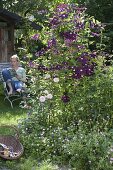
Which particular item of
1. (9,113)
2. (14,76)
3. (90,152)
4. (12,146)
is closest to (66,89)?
(12,146)

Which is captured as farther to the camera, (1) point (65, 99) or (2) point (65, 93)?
(2) point (65, 93)

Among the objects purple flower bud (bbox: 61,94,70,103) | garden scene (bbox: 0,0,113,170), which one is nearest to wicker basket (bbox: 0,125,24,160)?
garden scene (bbox: 0,0,113,170)

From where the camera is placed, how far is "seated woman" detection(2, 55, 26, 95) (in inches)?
440

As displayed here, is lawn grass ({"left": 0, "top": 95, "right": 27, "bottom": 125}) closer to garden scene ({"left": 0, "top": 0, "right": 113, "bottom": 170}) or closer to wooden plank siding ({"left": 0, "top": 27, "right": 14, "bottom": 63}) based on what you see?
garden scene ({"left": 0, "top": 0, "right": 113, "bottom": 170})

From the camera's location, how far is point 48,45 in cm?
739

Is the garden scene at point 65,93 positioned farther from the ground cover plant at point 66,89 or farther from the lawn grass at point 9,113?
the lawn grass at point 9,113

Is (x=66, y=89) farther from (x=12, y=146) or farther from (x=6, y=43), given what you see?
(x=6, y=43)

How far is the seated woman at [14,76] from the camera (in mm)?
11172

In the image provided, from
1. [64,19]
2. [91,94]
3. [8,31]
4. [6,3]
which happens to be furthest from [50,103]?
[6,3]

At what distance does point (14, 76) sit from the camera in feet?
37.5

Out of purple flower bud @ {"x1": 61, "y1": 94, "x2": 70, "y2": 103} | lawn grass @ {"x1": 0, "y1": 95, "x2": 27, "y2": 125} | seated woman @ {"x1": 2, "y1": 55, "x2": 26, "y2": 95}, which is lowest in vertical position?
lawn grass @ {"x1": 0, "y1": 95, "x2": 27, "y2": 125}

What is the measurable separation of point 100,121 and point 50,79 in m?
1.19

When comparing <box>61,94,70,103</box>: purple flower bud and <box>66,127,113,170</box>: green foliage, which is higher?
<box>61,94,70,103</box>: purple flower bud

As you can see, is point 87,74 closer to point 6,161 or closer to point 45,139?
point 45,139
